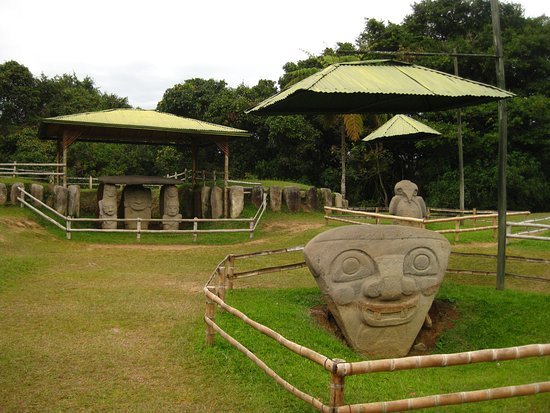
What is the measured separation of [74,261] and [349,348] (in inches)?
306

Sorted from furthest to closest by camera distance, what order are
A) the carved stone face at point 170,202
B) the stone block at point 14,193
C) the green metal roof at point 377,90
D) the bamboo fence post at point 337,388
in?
the carved stone face at point 170,202
the stone block at point 14,193
the green metal roof at point 377,90
the bamboo fence post at point 337,388

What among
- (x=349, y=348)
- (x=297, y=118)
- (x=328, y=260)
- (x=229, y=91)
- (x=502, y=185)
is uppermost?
(x=229, y=91)

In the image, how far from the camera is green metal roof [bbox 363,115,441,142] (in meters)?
14.8

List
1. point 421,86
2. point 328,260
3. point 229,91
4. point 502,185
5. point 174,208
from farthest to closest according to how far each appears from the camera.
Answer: point 229,91
point 174,208
point 502,185
point 421,86
point 328,260

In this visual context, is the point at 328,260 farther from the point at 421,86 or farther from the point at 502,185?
the point at 502,185

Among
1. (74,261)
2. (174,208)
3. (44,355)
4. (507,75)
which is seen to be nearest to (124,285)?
(74,261)

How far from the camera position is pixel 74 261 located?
1268 cm

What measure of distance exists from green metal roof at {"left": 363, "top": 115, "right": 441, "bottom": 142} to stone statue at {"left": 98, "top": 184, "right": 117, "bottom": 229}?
28.8 feet

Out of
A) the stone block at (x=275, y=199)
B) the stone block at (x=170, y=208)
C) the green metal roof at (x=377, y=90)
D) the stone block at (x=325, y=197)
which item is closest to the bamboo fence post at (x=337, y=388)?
the green metal roof at (x=377, y=90)

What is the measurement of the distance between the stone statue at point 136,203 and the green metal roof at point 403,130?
8.17 metres

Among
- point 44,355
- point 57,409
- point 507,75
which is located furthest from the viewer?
point 507,75

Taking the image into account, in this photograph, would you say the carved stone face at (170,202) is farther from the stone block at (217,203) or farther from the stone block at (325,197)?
the stone block at (325,197)

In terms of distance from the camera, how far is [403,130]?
15.2m

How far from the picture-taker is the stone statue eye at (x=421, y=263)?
7.77 meters
